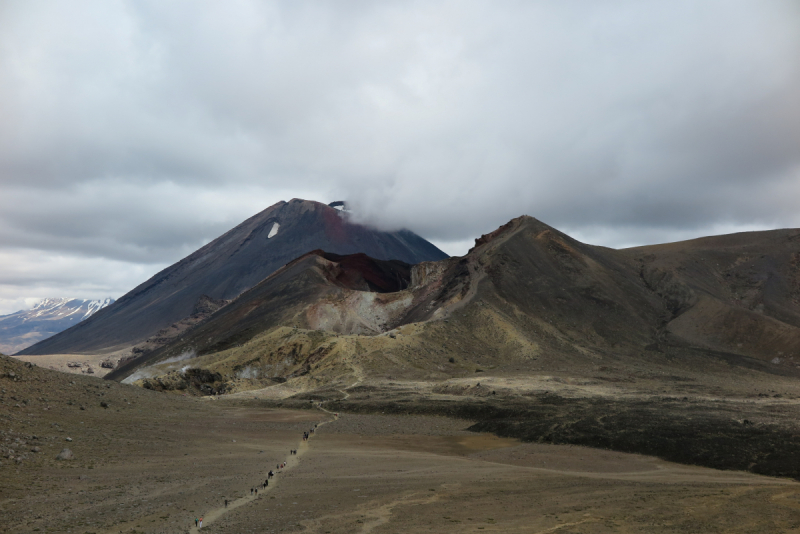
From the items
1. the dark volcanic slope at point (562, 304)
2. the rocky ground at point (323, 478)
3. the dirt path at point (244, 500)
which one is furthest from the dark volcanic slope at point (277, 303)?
the dirt path at point (244, 500)

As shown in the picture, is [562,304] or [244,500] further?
[562,304]

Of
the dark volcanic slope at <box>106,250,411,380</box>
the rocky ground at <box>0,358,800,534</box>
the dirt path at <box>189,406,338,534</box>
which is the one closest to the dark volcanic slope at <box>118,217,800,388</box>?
the dark volcanic slope at <box>106,250,411,380</box>

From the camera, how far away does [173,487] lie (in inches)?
936

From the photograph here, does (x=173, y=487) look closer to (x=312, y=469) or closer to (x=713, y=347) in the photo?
(x=312, y=469)

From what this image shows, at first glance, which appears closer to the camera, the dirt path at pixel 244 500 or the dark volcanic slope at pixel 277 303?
the dirt path at pixel 244 500

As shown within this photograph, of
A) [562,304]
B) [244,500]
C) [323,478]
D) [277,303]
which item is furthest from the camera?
[277,303]

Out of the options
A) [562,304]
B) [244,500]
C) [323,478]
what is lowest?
[323,478]

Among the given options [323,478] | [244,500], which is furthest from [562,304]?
[244,500]

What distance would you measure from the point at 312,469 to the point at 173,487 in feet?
24.8

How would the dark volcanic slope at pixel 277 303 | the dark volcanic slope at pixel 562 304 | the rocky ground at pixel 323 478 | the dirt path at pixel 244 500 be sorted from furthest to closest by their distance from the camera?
the dark volcanic slope at pixel 277 303 < the dark volcanic slope at pixel 562 304 < the dirt path at pixel 244 500 < the rocky ground at pixel 323 478

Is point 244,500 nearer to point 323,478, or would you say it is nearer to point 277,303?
point 323,478

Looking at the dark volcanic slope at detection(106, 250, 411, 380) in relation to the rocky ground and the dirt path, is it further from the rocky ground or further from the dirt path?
the dirt path

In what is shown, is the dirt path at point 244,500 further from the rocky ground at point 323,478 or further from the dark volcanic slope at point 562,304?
the dark volcanic slope at point 562,304

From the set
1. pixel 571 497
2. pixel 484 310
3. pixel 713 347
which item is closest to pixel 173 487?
pixel 571 497
